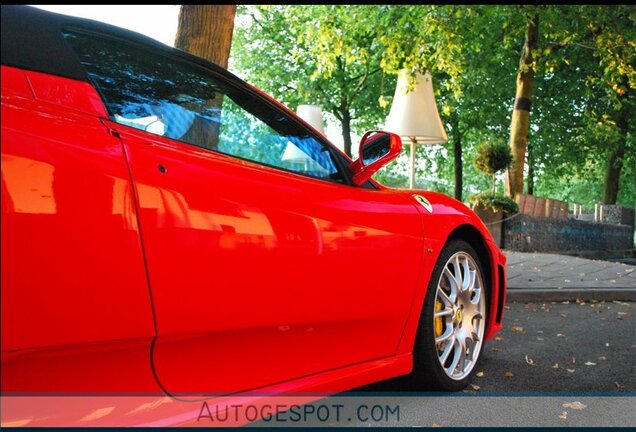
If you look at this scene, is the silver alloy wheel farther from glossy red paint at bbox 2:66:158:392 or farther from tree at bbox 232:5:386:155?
tree at bbox 232:5:386:155

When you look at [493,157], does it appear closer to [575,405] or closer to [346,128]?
[346,128]

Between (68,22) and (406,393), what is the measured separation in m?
2.21

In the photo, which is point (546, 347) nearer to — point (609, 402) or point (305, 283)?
point (609, 402)

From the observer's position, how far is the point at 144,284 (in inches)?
76.8

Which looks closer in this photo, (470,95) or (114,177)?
(114,177)

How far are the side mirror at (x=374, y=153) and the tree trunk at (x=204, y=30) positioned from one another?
3.24 meters

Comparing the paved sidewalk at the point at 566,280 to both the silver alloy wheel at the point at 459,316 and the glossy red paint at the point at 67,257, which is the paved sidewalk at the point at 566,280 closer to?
the silver alloy wheel at the point at 459,316

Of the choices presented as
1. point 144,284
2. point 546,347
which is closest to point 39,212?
point 144,284

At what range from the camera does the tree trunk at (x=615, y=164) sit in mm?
25562

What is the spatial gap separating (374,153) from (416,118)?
27.6 ft

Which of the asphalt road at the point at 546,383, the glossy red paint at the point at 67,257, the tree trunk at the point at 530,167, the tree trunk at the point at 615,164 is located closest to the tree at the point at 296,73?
the tree trunk at the point at 530,167

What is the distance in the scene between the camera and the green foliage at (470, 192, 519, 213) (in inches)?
568

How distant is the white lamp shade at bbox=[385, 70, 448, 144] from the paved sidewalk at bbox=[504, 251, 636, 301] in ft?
7.87

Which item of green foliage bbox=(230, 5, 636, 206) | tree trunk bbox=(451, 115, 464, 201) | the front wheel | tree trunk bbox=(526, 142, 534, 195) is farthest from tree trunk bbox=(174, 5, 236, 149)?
tree trunk bbox=(526, 142, 534, 195)
